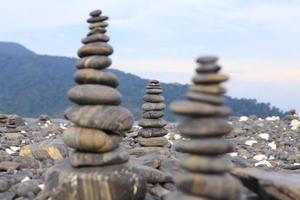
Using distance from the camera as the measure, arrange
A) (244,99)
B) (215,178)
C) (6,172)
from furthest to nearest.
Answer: (244,99) < (6,172) < (215,178)

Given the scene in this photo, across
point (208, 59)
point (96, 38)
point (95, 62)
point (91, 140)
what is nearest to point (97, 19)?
point (96, 38)

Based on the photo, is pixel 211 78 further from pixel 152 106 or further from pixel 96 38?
pixel 152 106

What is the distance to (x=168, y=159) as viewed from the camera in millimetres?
10805

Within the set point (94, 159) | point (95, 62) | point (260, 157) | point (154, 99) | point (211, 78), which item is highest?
point (95, 62)

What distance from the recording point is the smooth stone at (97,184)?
818 centimetres

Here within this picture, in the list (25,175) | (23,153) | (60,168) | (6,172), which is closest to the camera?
(60,168)

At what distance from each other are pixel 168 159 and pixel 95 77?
8.71 feet

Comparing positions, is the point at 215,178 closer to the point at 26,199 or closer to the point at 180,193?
the point at 180,193

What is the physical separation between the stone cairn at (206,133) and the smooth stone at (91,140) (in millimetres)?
2580

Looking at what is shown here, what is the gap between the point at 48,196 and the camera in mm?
8602

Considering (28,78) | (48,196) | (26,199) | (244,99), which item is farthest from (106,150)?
(28,78)

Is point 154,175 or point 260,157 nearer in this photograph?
point 154,175

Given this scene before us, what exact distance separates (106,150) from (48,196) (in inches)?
42.8

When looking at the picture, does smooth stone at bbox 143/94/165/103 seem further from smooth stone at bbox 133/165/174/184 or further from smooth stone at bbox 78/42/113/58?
smooth stone at bbox 78/42/113/58
